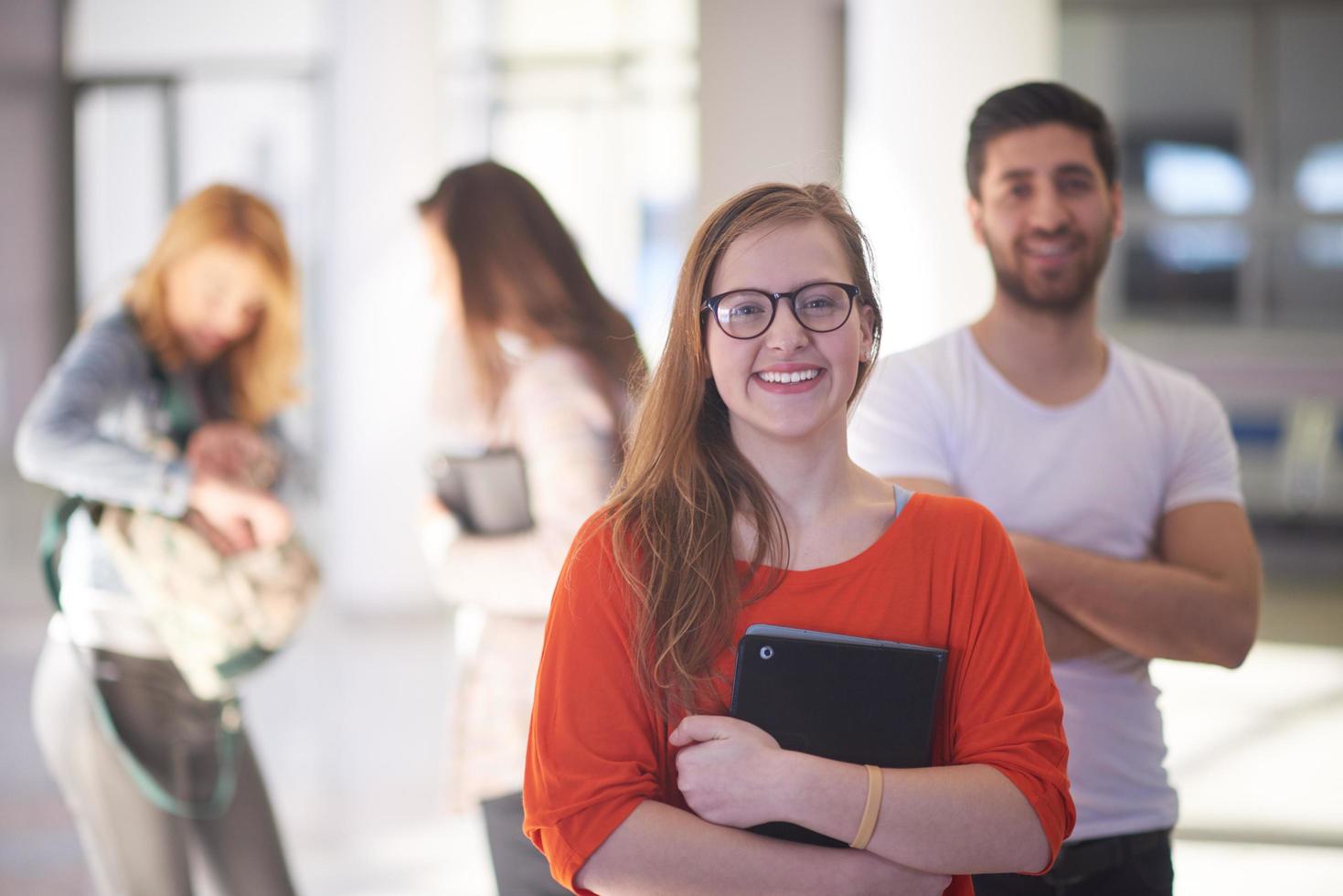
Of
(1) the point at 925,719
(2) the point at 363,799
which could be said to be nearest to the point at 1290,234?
(2) the point at 363,799

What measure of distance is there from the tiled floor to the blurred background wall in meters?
0.10

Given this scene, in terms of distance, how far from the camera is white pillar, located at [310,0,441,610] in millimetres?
7535

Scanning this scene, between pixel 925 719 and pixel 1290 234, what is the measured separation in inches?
456

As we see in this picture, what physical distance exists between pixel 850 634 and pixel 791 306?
35 centimetres

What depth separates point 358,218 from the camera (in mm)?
7535

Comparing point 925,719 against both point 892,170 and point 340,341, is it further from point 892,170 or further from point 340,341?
point 340,341

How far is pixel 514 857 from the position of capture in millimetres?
1949

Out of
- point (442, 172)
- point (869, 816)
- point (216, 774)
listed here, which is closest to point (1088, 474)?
point (869, 816)

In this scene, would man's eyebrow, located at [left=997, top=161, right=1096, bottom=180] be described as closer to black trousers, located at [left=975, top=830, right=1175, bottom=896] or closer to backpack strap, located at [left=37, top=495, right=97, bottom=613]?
black trousers, located at [left=975, top=830, right=1175, bottom=896]

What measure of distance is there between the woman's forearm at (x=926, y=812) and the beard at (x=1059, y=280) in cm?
82

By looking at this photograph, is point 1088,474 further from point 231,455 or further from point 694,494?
point 231,455

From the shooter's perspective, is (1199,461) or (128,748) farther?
(128,748)

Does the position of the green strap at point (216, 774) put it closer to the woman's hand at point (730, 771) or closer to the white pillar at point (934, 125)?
the woman's hand at point (730, 771)

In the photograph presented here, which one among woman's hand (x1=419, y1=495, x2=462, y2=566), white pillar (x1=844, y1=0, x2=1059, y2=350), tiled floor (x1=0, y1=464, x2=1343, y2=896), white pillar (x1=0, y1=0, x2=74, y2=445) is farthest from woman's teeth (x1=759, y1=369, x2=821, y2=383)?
white pillar (x1=0, y1=0, x2=74, y2=445)
